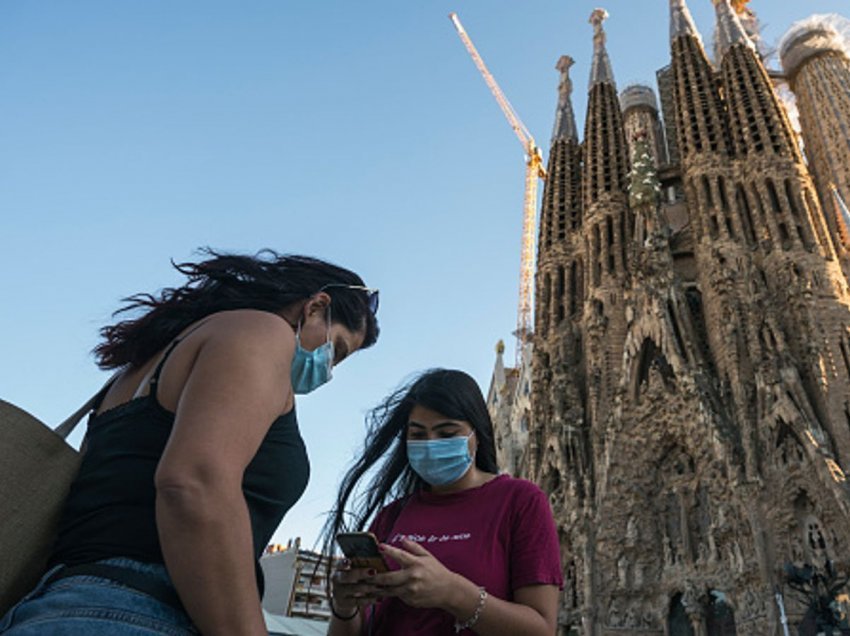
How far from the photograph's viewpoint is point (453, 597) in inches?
66.3

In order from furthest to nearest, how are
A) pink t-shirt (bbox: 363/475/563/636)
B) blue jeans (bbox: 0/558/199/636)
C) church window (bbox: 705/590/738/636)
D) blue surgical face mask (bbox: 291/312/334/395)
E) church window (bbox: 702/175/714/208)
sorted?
church window (bbox: 702/175/714/208) < church window (bbox: 705/590/738/636) < pink t-shirt (bbox: 363/475/563/636) < blue surgical face mask (bbox: 291/312/334/395) < blue jeans (bbox: 0/558/199/636)

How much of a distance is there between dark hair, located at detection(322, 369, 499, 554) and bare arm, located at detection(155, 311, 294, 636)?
114 cm

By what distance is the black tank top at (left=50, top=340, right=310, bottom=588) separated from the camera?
50.4 inches

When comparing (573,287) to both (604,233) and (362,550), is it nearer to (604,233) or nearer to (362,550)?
(604,233)

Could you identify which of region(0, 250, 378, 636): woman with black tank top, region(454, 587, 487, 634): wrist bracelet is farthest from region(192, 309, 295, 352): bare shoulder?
region(454, 587, 487, 634): wrist bracelet

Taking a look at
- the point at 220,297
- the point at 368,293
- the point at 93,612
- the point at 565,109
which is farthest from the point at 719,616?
the point at 565,109

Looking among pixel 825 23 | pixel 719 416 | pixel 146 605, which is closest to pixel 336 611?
pixel 146 605

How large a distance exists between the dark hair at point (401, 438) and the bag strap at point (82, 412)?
1015mm

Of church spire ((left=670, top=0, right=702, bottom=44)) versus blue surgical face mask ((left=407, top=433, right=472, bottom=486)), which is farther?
church spire ((left=670, top=0, right=702, bottom=44))

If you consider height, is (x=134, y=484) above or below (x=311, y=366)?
below

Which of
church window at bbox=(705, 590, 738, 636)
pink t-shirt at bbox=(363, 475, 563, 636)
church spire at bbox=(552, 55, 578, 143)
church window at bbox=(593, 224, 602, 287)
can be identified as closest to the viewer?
pink t-shirt at bbox=(363, 475, 563, 636)

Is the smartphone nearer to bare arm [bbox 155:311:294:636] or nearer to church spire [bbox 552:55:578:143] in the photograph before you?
bare arm [bbox 155:311:294:636]

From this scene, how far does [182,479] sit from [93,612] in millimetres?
286

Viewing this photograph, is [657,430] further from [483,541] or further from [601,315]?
[483,541]
